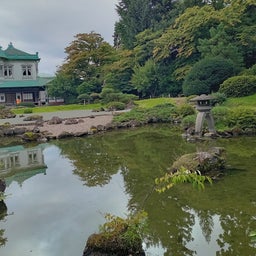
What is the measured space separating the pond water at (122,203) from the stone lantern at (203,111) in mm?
2379

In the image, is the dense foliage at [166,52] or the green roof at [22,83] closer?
the dense foliage at [166,52]

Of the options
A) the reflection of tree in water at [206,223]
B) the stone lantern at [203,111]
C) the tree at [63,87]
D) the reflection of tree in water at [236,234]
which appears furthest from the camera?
the tree at [63,87]

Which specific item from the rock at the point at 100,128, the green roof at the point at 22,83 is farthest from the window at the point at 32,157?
the green roof at the point at 22,83

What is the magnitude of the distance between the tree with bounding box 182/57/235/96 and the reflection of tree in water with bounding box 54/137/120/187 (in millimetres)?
11619

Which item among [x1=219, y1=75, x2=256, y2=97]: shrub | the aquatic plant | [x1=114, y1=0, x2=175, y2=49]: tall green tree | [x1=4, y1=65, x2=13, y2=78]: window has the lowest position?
the aquatic plant

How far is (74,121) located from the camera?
22.2m

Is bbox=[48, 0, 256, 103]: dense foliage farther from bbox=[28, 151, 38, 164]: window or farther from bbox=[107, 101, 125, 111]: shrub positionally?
bbox=[28, 151, 38, 164]: window

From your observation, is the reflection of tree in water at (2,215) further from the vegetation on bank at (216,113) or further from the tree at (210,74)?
the tree at (210,74)

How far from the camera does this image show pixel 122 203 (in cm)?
659

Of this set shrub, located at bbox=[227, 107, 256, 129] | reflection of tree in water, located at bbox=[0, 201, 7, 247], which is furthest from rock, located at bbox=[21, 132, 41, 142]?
reflection of tree in water, located at bbox=[0, 201, 7, 247]

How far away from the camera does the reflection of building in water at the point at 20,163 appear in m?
9.84

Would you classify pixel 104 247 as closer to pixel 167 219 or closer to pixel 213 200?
pixel 167 219

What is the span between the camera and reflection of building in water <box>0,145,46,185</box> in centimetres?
984

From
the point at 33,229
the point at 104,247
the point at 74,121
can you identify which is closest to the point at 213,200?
the point at 104,247
